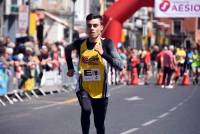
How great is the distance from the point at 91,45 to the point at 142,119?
704cm

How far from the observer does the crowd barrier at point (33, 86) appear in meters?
22.1

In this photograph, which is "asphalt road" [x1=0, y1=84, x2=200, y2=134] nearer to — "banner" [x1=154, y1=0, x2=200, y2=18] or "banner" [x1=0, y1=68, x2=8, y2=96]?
"banner" [x1=0, y1=68, x2=8, y2=96]

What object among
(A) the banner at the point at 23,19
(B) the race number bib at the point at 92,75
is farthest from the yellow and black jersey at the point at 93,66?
(A) the banner at the point at 23,19

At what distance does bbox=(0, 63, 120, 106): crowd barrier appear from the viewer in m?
22.1

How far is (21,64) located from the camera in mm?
24125

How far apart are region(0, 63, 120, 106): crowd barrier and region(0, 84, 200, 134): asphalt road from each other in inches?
17.3

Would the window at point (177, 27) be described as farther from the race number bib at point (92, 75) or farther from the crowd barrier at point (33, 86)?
the race number bib at point (92, 75)

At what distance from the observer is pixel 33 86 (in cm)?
2483

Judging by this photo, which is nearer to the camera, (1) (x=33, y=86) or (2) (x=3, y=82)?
(2) (x=3, y=82)

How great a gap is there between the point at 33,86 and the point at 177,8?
29.1 ft

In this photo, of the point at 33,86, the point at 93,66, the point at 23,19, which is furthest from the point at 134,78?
the point at 93,66

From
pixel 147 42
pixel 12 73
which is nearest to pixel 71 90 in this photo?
pixel 12 73

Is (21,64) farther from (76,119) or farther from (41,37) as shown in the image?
(41,37)

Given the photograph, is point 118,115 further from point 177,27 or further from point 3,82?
point 177,27
